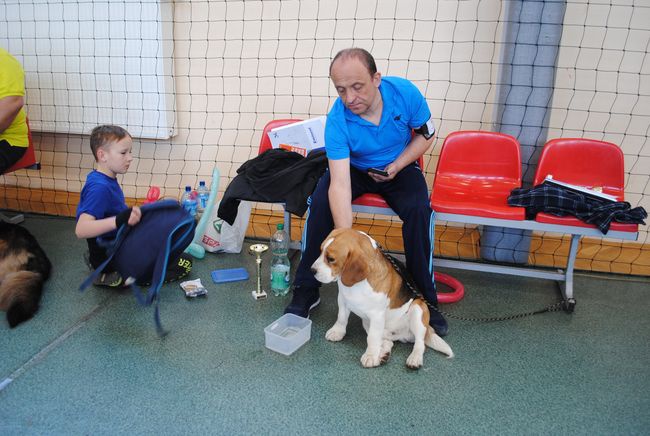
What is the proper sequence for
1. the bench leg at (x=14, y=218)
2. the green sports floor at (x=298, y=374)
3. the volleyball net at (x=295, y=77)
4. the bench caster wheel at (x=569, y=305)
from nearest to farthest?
the green sports floor at (x=298, y=374), the bench caster wheel at (x=569, y=305), the volleyball net at (x=295, y=77), the bench leg at (x=14, y=218)

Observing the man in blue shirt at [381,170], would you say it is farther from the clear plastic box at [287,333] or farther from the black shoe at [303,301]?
the clear plastic box at [287,333]

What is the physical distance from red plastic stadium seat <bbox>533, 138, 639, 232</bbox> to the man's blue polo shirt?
0.79 meters

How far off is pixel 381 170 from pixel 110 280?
4.75 feet

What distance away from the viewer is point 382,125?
2.08 metres

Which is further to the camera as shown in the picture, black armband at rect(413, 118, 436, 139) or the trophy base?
the trophy base

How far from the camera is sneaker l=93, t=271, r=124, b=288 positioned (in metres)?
2.35

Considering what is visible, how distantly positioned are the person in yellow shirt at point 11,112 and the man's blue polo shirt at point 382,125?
1.83 m

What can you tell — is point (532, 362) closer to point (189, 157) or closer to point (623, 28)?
point (623, 28)

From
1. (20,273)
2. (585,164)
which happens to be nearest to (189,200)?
(20,273)

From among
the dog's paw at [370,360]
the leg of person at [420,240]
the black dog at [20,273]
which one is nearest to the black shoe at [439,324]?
the leg of person at [420,240]

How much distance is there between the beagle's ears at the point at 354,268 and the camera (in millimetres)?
1694

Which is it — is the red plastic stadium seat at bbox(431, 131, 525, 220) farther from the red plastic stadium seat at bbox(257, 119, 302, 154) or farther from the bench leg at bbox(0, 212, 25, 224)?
the bench leg at bbox(0, 212, 25, 224)

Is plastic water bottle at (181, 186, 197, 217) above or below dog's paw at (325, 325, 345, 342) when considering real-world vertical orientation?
above

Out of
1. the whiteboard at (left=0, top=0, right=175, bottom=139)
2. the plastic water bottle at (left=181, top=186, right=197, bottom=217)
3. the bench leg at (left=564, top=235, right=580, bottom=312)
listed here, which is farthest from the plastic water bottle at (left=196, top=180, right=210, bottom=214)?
the bench leg at (left=564, top=235, right=580, bottom=312)
